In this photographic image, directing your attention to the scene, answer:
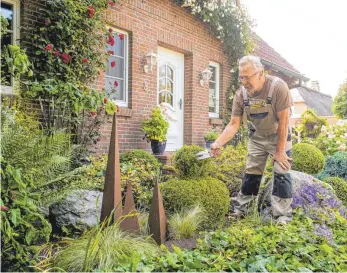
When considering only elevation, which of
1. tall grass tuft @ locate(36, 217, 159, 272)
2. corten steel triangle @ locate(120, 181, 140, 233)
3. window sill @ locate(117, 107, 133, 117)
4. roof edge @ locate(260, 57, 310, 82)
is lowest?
tall grass tuft @ locate(36, 217, 159, 272)

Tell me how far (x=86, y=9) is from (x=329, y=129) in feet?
23.2

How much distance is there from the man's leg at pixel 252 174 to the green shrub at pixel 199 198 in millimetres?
328

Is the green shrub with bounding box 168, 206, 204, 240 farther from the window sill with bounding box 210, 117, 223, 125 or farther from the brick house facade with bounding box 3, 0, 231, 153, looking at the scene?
the window sill with bounding box 210, 117, 223, 125

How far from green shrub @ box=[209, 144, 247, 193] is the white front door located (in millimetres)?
1853

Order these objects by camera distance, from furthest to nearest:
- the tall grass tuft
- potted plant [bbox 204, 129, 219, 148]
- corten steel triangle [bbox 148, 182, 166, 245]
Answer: potted plant [bbox 204, 129, 219, 148], corten steel triangle [bbox 148, 182, 166, 245], the tall grass tuft

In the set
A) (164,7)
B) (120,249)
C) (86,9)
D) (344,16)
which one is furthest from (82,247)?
(164,7)

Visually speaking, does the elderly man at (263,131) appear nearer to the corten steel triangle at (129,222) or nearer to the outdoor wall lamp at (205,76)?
the corten steel triangle at (129,222)

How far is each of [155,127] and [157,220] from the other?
389 cm

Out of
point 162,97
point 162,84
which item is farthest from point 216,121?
point 162,84

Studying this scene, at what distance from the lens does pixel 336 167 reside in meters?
7.17

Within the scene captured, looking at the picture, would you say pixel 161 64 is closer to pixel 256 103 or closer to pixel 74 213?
pixel 256 103

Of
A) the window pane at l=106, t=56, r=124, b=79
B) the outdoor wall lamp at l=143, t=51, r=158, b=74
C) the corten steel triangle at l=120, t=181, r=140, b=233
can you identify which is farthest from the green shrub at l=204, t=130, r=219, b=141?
the corten steel triangle at l=120, t=181, r=140, b=233

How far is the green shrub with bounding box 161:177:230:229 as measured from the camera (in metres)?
3.83

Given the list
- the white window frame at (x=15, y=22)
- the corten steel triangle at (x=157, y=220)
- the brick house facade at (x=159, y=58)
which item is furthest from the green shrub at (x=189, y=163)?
the white window frame at (x=15, y=22)
